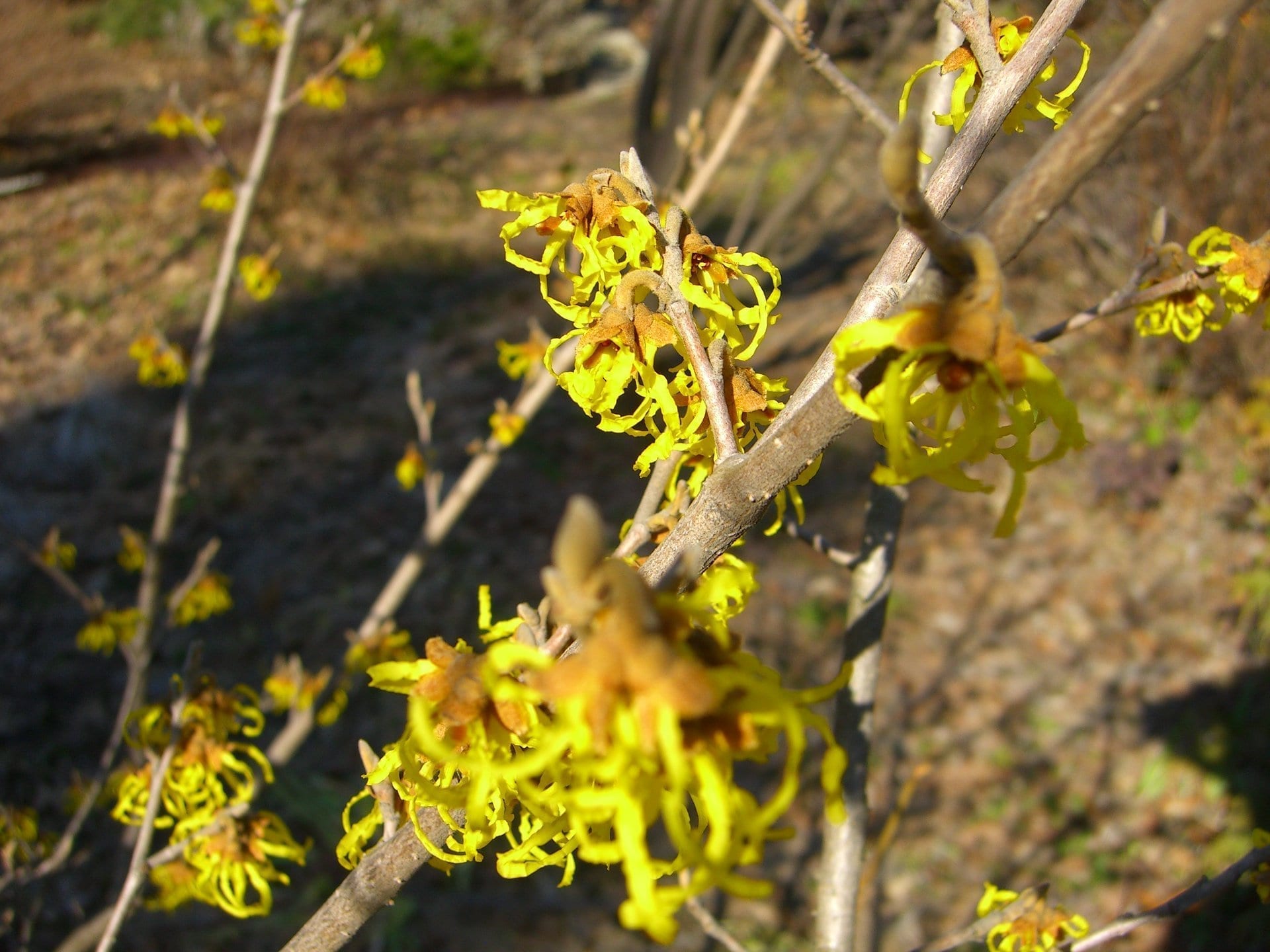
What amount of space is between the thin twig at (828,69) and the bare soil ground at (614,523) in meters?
2.49

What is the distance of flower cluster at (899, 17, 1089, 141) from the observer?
1.05 meters

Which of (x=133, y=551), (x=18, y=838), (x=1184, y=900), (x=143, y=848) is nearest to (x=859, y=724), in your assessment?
(x=1184, y=900)

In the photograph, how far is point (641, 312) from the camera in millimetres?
924

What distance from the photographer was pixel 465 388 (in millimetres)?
6723

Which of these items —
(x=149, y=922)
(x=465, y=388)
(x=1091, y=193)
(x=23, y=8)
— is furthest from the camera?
(x=23, y=8)

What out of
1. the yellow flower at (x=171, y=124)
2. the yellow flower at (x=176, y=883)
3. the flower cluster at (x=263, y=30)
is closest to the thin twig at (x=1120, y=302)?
the yellow flower at (x=176, y=883)

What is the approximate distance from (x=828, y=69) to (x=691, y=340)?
2.86 feet

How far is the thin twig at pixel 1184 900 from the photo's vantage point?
1.21 m

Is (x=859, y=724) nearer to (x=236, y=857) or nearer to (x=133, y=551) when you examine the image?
(x=236, y=857)

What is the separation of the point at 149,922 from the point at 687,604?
3.75 m

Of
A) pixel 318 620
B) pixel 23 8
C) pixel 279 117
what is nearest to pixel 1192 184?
pixel 279 117

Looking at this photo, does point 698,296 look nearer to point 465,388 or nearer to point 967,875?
point 967,875

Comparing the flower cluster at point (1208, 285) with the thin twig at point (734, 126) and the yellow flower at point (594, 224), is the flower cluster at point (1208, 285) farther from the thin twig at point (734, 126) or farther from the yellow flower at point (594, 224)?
the thin twig at point (734, 126)

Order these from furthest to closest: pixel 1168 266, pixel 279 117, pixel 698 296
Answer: pixel 279 117 < pixel 1168 266 < pixel 698 296
